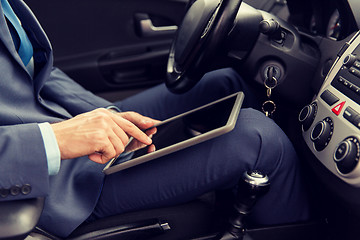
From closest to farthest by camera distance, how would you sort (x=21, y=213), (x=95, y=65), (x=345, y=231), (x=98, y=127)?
(x=21, y=213) < (x=98, y=127) < (x=345, y=231) < (x=95, y=65)

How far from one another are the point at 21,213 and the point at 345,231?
24.1 inches

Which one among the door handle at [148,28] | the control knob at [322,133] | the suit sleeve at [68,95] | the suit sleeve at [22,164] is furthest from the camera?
the door handle at [148,28]

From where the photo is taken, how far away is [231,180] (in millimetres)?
736

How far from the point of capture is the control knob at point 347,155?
61 centimetres

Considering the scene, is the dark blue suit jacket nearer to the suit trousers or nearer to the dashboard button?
the suit trousers

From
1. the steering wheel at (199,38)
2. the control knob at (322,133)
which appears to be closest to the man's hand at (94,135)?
the steering wheel at (199,38)

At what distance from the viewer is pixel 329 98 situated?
2.42 ft

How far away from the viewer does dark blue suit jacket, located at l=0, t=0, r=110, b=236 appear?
61 cm

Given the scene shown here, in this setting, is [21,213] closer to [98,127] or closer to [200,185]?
[98,127]

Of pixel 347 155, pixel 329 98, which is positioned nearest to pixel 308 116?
pixel 329 98

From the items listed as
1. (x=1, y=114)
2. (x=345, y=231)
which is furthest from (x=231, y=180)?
(x=1, y=114)

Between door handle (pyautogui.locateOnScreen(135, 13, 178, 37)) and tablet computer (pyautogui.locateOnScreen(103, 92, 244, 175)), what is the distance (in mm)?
621

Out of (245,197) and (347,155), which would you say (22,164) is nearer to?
(245,197)

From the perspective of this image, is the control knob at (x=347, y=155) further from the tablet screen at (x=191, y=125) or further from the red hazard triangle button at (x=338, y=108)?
the tablet screen at (x=191, y=125)
